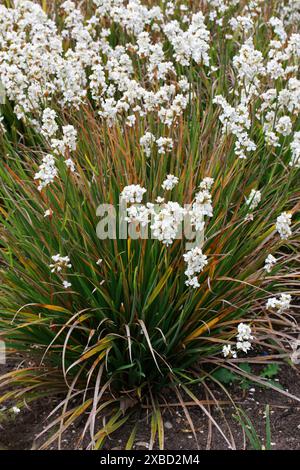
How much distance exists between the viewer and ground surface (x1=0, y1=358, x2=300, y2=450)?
344 cm

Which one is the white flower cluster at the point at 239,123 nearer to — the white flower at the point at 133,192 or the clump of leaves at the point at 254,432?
the white flower at the point at 133,192

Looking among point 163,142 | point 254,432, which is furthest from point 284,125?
point 254,432

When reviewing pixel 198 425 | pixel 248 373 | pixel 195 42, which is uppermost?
pixel 195 42

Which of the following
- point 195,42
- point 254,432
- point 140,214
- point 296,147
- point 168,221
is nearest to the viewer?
point 168,221

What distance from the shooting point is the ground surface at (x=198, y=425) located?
3.44 metres

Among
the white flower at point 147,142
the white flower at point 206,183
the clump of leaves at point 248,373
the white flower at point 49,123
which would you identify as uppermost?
the white flower at point 49,123

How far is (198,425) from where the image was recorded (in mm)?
3559

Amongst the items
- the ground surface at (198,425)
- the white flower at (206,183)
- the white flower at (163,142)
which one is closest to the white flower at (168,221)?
the white flower at (206,183)

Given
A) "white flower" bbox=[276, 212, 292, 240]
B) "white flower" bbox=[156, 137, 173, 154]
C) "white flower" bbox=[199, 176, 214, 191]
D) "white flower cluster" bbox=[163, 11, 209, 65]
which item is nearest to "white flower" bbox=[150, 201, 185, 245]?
"white flower" bbox=[199, 176, 214, 191]

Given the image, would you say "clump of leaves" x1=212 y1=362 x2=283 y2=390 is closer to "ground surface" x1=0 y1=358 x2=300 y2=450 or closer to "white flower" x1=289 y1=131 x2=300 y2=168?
"ground surface" x1=0 y1=358 x2=300 y2=450

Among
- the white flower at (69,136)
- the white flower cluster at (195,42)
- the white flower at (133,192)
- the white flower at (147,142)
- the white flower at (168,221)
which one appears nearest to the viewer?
the white flower at (168,221)

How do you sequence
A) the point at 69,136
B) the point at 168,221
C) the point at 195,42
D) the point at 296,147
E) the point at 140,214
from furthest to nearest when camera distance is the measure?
the point at 195,42 < the point at 69,136 < the point at 296,147 < the point at 140,214 < the point at 168,221

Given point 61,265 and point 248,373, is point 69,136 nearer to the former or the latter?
point 61,265

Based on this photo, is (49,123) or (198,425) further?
(49,123)
